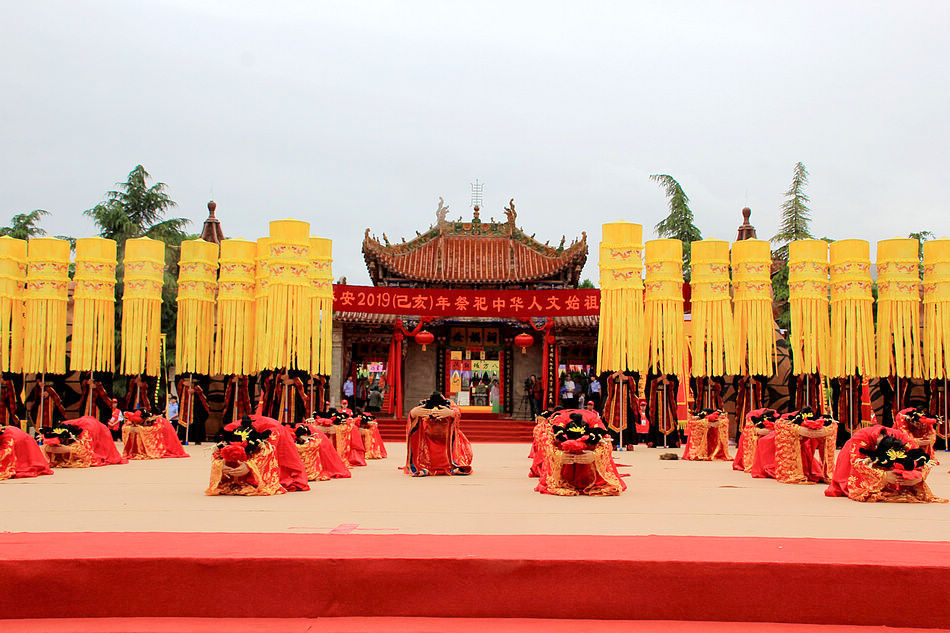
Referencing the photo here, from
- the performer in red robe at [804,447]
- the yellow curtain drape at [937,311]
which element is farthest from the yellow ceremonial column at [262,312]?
the yellow curtain drape at [937,311]

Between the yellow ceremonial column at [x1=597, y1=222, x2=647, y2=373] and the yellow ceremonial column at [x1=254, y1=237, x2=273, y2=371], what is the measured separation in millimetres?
5249

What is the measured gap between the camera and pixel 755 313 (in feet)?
40.0

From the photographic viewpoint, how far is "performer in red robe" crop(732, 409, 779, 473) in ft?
28.2

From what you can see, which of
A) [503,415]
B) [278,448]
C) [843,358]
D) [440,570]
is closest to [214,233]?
[503,415]

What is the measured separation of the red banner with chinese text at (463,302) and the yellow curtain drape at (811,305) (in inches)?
133

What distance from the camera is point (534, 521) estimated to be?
5020 millimetres

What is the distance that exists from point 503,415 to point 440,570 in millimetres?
15673

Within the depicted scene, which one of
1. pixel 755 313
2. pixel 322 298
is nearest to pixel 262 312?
pixel 322 298

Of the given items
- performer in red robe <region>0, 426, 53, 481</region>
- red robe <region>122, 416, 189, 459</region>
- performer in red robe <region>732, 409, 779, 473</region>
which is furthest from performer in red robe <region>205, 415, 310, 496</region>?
performer in red robe <region>732, 409, 779, 473</region>

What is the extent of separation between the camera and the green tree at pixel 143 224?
18984 millimetres

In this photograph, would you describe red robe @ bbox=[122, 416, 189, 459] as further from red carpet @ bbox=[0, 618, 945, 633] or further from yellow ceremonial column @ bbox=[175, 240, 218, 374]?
red carpet @ bbox=[0, 618, 945, 633]

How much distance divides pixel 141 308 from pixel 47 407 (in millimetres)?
2153

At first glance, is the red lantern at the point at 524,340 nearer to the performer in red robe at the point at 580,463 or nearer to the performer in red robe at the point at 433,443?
the performer in red robe at the point at 433,443

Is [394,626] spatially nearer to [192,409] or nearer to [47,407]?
[192,409]
